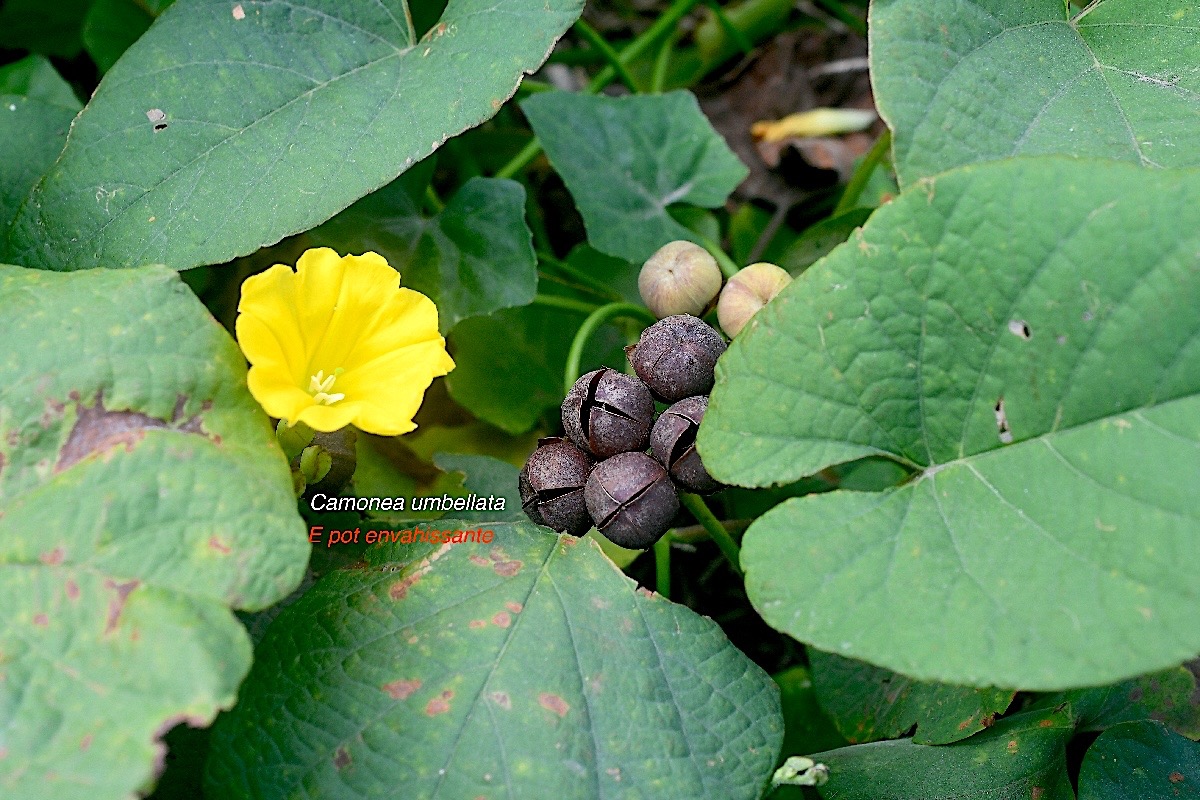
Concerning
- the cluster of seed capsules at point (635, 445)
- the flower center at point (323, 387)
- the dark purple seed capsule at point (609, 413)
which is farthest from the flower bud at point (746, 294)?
the flower center at point (323, 387)

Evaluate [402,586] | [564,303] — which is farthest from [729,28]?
[402,586]

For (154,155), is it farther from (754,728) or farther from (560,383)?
(754,728)

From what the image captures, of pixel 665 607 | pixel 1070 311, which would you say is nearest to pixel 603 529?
pixel 665 607

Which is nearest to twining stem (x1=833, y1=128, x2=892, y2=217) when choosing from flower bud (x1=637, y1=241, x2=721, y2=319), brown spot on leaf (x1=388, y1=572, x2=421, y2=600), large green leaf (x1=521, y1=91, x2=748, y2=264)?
large green leaf (x1=521, y1=91, x2=748, y2=264)

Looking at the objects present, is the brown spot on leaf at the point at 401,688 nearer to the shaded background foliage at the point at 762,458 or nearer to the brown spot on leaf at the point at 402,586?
the shaded background foliage at the point at 762,458

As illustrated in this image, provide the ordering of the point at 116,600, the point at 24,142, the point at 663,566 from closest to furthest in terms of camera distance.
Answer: the point at 116,600 < the point at 663,566 < the point at 24,142

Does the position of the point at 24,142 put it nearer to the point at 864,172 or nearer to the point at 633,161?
the point at 633,161
